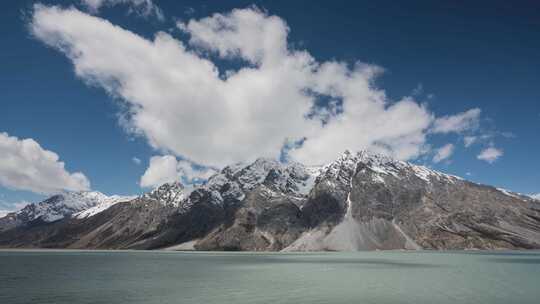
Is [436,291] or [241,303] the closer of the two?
[241,303]

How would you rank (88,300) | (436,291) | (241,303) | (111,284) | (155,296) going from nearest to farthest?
(241,303) → (88,300) → (155,296) → (436,291) → (111,284)

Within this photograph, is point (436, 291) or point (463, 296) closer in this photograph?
point (463, 296)

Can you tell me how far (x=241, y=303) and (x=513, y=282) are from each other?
47.1 m

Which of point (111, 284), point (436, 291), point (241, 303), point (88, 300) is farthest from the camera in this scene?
point (111, 284)

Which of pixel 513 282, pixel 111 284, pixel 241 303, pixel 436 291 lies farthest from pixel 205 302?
pixel 513 282

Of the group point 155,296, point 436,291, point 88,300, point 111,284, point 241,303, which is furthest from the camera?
point 111,284

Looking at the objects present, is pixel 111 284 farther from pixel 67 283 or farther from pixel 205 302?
pixel 205 302

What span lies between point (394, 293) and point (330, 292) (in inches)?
320

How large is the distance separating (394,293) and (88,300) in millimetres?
37513

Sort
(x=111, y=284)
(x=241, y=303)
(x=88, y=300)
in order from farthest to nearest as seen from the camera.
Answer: (x=111, y=284) → (x=88, y=300) → (x=241, y=303)

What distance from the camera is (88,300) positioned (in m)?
46.8

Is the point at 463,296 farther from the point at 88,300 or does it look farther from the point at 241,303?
the point at 88,300

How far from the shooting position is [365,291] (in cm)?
5338

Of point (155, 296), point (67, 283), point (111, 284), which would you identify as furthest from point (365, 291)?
point (67, 283)
